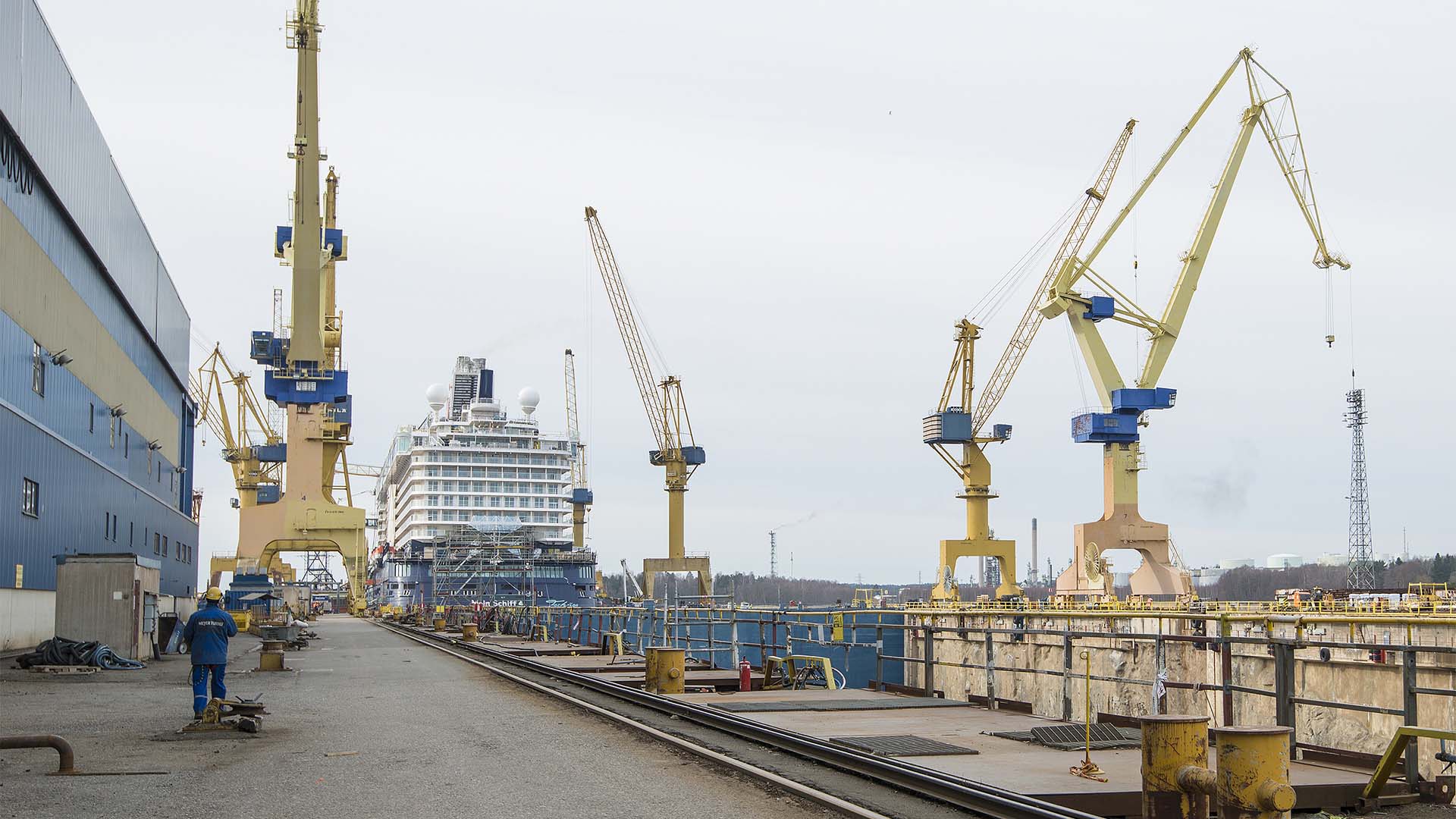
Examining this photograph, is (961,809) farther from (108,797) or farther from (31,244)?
(31,244)

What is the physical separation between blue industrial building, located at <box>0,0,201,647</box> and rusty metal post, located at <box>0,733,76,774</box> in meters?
21.1

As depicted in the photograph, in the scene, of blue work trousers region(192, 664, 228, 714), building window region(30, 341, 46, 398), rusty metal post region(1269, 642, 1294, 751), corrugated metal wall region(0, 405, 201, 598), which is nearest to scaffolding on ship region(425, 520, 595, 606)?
corrugated metal wall region(0, 405, 201, 598)

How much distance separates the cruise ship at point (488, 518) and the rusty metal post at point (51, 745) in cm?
9411

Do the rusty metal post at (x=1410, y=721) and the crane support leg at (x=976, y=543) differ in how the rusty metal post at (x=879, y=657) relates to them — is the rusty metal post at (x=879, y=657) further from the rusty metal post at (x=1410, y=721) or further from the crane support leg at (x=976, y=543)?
the crane support leg at (x=976, y=543)

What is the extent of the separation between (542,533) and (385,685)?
3800 inches

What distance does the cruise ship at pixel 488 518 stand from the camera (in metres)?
114

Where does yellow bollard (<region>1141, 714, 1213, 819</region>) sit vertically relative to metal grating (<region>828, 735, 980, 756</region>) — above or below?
above

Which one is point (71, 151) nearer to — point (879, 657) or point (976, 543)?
point (879, 657)

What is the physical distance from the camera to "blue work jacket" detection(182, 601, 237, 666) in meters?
16.1

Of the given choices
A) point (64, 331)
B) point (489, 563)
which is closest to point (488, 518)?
point (489, 563)

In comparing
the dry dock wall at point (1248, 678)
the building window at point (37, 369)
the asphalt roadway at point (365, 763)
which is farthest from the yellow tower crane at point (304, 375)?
the asphalt roadway at point (365, 763)

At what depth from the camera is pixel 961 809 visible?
421 inches

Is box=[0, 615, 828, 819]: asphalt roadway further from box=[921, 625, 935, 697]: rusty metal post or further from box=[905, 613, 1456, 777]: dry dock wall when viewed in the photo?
box=[905, 613, 1456, 777]: dry dock wall

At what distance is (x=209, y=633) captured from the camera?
53.0 feet
